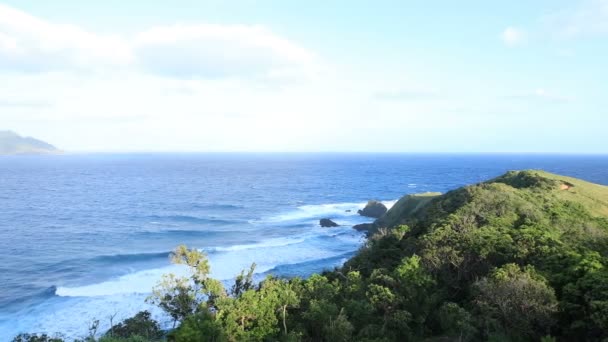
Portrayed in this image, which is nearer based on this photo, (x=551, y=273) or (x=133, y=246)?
(x=551, y=273)

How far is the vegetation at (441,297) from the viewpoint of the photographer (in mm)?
21766

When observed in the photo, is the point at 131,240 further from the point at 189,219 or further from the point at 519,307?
the point at 519,307

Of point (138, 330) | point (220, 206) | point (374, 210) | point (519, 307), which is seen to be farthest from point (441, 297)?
point (220, 206)

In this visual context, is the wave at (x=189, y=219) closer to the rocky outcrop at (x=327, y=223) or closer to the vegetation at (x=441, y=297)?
the rocky outcrop at (x=327, y=223)

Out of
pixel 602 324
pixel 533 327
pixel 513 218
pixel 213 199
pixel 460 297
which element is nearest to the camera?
pixel 602 324

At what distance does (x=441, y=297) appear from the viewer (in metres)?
27.9

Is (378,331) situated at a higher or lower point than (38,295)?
higher

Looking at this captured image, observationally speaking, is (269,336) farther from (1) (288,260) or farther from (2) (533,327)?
(1) (288,260)

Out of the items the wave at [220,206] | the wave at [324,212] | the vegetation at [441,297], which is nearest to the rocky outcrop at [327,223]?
the wave at [324,212]

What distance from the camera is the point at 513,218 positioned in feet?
131

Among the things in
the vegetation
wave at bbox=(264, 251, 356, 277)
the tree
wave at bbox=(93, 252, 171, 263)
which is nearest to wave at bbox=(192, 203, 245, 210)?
wave at bbox=(93, 252, 171, 263)

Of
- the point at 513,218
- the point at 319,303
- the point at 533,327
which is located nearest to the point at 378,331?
the point at 319,303

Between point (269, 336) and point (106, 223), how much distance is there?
6763 centimetres

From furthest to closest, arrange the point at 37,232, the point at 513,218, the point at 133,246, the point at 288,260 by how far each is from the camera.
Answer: the point at 37,232, the point at 133,246, the point at 288,260, the point at 513,218
